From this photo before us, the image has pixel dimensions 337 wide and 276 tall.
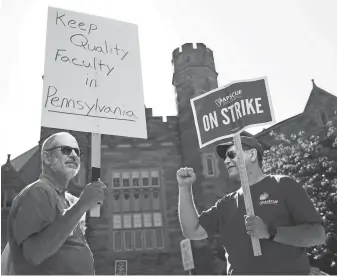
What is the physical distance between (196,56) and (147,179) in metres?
4.12

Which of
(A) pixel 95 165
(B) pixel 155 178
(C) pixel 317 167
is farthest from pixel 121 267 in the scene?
(A) pixel 95 165

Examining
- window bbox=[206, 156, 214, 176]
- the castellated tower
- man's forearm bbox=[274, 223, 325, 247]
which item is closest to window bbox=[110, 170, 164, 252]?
the castellated tower

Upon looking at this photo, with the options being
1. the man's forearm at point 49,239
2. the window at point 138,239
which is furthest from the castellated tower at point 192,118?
the man's forearm at point 49,239

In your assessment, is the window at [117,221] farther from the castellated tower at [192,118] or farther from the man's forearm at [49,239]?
the man's forearm at [49,239]

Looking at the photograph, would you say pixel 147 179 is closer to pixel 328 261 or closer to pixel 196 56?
pixel 196 56

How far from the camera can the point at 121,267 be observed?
11617mm

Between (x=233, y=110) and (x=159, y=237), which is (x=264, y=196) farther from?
(x=159, y=237)

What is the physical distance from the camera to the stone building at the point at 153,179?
1207cm

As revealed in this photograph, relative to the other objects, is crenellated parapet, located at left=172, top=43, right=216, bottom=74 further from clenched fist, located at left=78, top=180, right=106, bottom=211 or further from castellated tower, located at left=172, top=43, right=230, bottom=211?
clenched fist, located at left=78, top=180, right=106, bottom=211

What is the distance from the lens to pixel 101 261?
11.9 meters

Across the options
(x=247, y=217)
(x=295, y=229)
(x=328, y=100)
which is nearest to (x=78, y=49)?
(x=247, y=217)

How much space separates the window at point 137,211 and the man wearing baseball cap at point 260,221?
962 centimetres

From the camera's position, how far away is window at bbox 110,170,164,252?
40.4 ft

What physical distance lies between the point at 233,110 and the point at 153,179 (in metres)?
9.96
